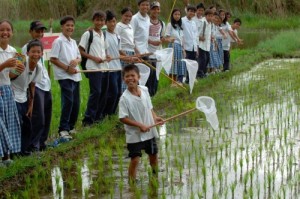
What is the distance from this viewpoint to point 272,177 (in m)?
4.83

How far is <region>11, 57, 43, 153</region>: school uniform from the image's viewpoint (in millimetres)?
5234

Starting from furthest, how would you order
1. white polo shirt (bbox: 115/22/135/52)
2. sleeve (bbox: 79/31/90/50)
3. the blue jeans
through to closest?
white polo shirt (bbox: 115/22/135/52), sleeve (bbox: 79/31/90/50), the blue jeans

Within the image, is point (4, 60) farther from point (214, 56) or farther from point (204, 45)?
point (214, 56)

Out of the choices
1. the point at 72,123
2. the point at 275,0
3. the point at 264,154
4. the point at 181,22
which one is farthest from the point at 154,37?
the point at 275,0

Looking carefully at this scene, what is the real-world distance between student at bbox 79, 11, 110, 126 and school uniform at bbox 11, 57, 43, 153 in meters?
1.25

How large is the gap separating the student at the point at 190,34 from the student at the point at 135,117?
5.08m

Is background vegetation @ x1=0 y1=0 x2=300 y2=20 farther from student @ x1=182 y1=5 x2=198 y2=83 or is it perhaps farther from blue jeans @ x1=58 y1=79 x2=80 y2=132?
blue jeans @ x1=58 y1=79 x2=80 y2=132

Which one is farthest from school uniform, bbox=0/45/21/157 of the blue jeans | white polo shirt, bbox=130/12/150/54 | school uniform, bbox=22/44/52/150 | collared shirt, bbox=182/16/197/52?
collared shirt, bbox=182/16/197/52

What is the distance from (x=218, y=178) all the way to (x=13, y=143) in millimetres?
1821

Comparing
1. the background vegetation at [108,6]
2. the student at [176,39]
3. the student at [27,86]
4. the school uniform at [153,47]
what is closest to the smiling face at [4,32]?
the student at [27,86]

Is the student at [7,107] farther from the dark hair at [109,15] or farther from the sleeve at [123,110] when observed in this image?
the dark hair at [109,15]

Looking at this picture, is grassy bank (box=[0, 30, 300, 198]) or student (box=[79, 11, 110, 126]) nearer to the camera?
grassy bank (box=[0, 30, 300, 198])

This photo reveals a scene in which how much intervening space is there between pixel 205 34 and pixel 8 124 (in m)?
6.16

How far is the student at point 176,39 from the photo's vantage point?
934 centimetres
